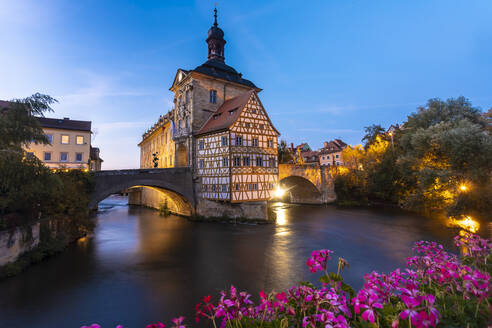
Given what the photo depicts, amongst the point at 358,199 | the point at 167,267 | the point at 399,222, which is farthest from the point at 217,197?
the point at 358,199

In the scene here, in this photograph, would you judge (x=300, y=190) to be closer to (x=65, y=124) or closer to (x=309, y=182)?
(x=309, y=182)

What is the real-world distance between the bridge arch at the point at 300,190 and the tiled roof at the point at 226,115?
14387 mm

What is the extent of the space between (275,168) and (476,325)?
58.8 feet

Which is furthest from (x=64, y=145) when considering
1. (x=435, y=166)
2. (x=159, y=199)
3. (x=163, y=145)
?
(x=435, y=166)

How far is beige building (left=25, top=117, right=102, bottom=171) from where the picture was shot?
25.0m

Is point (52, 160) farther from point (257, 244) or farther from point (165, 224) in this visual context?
point (257, 244)

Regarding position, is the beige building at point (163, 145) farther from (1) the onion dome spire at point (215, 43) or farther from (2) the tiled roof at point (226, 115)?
(1) the onion dome spire at point (215, 43)

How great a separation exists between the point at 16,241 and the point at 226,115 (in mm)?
14907

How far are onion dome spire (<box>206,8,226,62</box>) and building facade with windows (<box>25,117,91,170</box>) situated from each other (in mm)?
17193

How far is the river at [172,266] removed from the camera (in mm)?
6910

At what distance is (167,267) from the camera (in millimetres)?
Result: 10273

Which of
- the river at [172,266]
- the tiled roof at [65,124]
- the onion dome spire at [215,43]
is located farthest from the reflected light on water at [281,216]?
the tiled roof at [65,124]

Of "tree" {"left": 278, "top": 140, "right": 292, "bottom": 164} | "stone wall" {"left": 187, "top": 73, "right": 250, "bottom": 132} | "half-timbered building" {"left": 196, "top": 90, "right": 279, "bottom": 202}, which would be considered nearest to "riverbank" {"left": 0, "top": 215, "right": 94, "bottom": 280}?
"half-timbered building" {"left": 196, "top": 90, "right": 279, "bottom": 202}

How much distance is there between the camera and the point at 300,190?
35.6 metres
